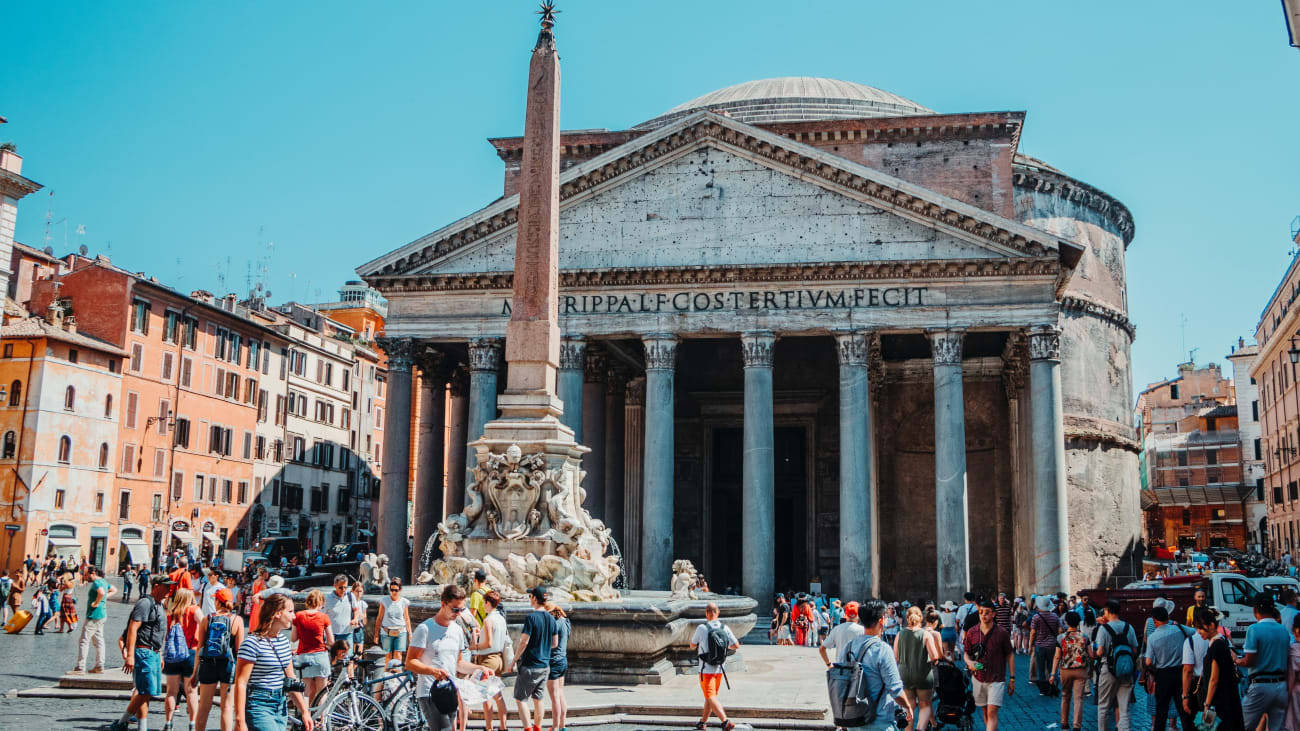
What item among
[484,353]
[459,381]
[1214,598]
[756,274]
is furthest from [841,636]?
[459,381]

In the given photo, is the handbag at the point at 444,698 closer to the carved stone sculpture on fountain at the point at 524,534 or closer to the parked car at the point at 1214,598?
the carved stone sculpture on fountain at the point at 524,534

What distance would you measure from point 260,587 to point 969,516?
819 inches

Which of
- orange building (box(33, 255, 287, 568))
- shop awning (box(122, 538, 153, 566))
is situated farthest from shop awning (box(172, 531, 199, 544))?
shop awning (box(122, 538, 153, 566))

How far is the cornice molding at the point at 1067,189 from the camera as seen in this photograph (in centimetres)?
3391

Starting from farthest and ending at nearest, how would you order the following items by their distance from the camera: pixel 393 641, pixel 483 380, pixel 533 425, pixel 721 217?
pixel 483 380
pixel 721 217
pixel 533 425
pixel 393 641

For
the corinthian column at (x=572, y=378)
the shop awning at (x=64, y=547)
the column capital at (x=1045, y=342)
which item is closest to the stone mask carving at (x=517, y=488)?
the corinthian column at (x=572, y=378)

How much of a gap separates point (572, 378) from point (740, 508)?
9699 mm

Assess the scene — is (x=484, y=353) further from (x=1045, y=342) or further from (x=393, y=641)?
(x=393, y=641)

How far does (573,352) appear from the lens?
2525 cm

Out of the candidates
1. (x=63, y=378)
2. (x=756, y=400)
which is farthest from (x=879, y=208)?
(x=63, y=378)

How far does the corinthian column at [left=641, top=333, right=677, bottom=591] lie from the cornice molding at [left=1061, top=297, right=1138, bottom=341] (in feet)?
46.3

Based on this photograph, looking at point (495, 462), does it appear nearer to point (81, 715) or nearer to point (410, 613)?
point (410, 613)

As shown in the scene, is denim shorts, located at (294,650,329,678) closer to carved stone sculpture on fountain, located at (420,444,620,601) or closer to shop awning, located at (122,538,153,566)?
carved stone sculpture on fountain, located at (420,444,620,601)

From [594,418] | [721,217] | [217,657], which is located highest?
[721,217]
